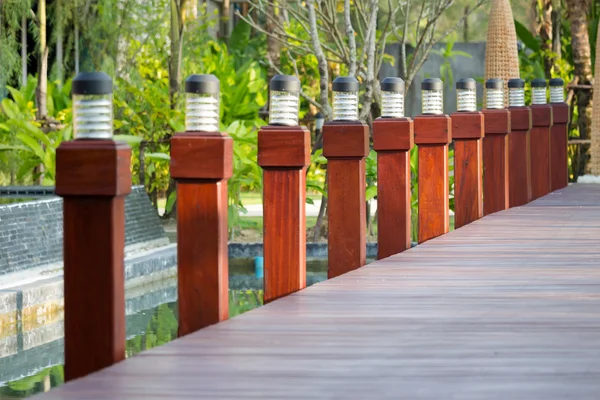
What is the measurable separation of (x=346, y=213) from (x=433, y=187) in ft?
5.76

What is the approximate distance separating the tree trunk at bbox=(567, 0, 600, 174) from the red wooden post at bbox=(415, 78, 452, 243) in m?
7.15

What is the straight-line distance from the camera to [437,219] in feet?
26.1

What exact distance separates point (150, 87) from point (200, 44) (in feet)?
9.50

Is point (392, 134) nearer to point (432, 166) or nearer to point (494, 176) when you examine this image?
point (432, 166)

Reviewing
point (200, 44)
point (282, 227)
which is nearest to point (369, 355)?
point (282, 227)

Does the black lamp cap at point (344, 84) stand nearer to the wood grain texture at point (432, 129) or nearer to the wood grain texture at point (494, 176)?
the wood grain texture at point (432, 129)

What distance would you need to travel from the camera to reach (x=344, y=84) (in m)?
6.22

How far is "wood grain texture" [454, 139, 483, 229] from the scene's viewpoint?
8664 mm

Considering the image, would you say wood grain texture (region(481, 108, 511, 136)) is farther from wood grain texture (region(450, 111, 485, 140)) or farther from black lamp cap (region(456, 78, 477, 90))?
wood grain texture (region(450, 111, 485, 140))

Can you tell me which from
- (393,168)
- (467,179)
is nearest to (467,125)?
(467,179)

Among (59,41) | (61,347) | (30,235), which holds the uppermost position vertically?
(59,41)

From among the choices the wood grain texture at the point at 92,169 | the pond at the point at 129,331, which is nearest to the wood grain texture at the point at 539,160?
the pond at the point at 129,331

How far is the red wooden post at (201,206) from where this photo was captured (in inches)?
179

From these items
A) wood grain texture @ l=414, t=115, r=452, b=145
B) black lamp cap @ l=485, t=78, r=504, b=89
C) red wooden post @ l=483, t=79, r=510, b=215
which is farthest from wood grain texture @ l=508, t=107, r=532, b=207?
wood grain texture @ l=414, t=115, r=452, b=145
